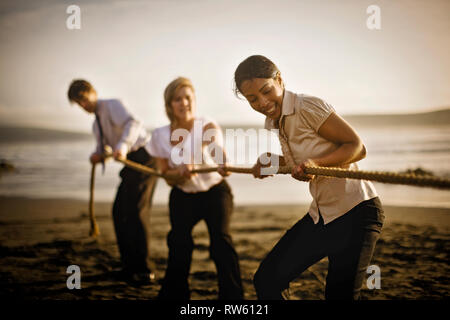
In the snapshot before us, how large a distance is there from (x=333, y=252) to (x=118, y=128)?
2210mm

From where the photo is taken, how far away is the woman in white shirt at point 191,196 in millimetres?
2486

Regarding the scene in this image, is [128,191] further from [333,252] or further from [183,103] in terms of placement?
[333,252]

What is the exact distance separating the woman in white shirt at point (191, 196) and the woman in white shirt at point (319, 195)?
590 mm

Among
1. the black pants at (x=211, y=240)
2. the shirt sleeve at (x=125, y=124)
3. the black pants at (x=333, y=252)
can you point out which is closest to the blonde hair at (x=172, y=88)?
the black pants at (x=211, y=240)

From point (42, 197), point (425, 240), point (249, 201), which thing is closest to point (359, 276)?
point (425, 240)

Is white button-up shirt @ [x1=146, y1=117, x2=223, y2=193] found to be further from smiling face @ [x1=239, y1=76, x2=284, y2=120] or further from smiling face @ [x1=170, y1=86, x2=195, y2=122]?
smiling face @ [x1=239, y1=76, x2=284, y2=120]

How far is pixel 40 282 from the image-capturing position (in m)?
3.33

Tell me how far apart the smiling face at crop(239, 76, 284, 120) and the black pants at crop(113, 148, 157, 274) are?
5.63 ft

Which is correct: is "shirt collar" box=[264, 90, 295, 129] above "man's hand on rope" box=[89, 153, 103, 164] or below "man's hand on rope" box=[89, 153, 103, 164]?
above

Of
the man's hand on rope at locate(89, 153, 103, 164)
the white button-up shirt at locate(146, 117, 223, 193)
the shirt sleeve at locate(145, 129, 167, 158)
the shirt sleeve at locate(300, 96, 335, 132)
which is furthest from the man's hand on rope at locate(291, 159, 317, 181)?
the man's hand on rope at locate(89, 153, 103, 164)

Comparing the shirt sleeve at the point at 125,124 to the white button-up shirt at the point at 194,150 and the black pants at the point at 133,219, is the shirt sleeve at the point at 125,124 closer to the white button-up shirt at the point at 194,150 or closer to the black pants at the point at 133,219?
the black pants at the point at 133,219

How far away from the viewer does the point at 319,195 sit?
180 cm

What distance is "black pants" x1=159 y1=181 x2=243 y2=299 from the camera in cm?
247

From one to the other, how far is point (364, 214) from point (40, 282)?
2.69m
